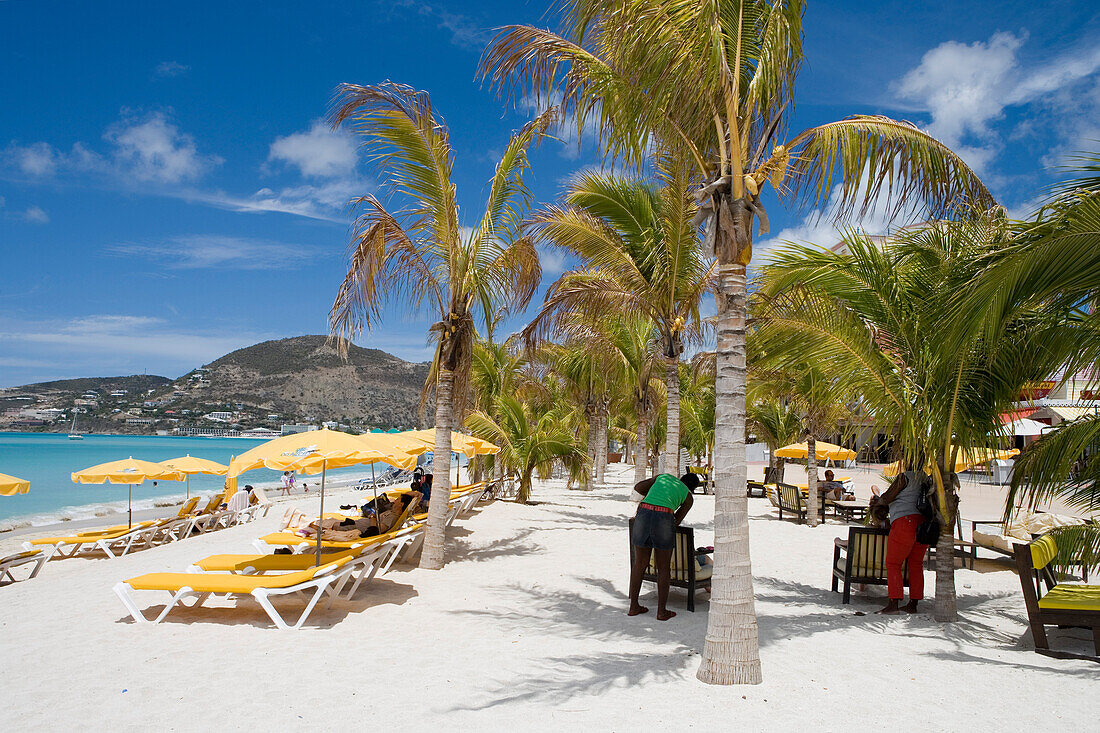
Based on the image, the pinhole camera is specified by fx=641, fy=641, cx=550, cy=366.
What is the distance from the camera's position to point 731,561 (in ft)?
13.9

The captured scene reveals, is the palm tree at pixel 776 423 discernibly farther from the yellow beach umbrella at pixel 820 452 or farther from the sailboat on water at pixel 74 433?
the sailboat on water at pixel 74 433

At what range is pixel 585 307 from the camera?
472 inches

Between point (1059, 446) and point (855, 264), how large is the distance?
2.28 metres

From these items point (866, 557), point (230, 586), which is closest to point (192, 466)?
point (230, 586)

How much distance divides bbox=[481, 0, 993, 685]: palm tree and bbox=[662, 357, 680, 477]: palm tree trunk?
203 inches

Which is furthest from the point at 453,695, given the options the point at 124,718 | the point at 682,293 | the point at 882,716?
the point at 682,293

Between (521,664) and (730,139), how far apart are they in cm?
404

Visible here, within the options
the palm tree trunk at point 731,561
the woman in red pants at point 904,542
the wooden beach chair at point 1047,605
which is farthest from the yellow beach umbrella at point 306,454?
the wooden beach chair at point 1047,605

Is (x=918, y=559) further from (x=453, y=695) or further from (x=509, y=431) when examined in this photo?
(x=509, y=431)

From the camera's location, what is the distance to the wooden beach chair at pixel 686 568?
635 centimetres

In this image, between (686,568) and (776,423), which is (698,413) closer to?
(776,423)

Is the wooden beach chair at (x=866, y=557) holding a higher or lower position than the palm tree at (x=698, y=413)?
lower

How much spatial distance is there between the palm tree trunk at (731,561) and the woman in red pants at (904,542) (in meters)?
2.80


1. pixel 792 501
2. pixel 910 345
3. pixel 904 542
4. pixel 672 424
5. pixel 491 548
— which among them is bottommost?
pixel 491 548
